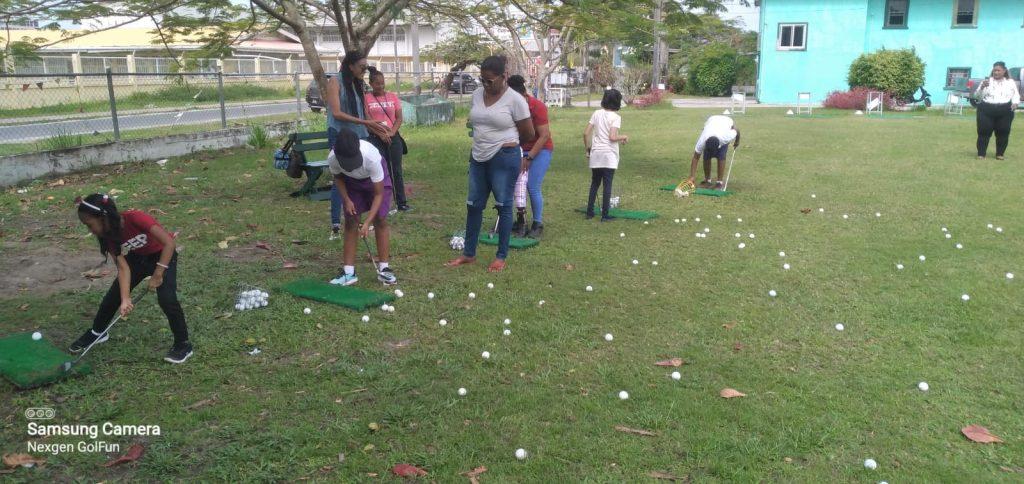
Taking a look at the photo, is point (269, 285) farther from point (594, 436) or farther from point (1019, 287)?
point (1019, 287)

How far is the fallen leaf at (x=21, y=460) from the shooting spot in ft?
11.4

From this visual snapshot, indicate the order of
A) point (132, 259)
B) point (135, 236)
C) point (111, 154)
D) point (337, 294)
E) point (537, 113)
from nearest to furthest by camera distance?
point (135, 236), point (132, 259), point (337, 294), point (537, 113), point (111, 154)

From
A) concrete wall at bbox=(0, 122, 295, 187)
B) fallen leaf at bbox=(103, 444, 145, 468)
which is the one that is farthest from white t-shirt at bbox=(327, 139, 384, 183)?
concrete wall at bbox=(0, 122, 295, 187)

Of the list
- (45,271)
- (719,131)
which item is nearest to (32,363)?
(45,271)

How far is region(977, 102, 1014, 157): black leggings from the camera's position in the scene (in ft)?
42.7

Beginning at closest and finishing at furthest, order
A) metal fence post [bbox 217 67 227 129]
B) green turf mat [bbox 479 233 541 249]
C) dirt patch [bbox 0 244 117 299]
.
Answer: dirt patch [bbox 0 244 117 299] < green turf mat [bbox 479 233 541 249] < metal fence post [bbox 217 67 227 129]

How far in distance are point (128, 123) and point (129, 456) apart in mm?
11013

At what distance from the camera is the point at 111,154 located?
39.7ft

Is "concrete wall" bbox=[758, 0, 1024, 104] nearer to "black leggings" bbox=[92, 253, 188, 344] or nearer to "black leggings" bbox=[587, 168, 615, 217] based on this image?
"black leggings" bbox=[587, 168, 615, 217]

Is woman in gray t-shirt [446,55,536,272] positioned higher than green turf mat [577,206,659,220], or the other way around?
woman in gray t-shirt [446,55,536,272]

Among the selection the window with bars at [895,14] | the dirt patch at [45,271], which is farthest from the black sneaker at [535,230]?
the window with bars at [895,14]

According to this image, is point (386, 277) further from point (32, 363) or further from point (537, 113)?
point (32, 363)

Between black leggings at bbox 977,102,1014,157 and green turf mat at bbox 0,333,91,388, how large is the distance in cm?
1478

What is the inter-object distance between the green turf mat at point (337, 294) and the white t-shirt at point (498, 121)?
1.63 meters
